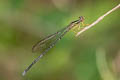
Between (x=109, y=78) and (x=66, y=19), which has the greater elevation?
(x=66, y=19)

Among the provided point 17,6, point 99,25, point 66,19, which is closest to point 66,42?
point 66,19

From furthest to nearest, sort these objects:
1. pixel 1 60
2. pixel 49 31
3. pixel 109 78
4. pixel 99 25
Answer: pixel 1 60
pixel 49 31
pixel 99 25
pixel 109 78

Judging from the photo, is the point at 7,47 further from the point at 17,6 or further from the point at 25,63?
the point at 17,6

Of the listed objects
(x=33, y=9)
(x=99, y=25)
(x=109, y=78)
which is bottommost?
(x=109, y=78)

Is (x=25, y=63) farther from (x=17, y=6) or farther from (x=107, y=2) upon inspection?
(x=107, y=2)

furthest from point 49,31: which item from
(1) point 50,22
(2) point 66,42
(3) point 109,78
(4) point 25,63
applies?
(3) point 109,78

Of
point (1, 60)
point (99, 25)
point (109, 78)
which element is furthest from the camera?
point (1, 60)

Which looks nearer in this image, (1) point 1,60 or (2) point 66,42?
(2) point 66,42
